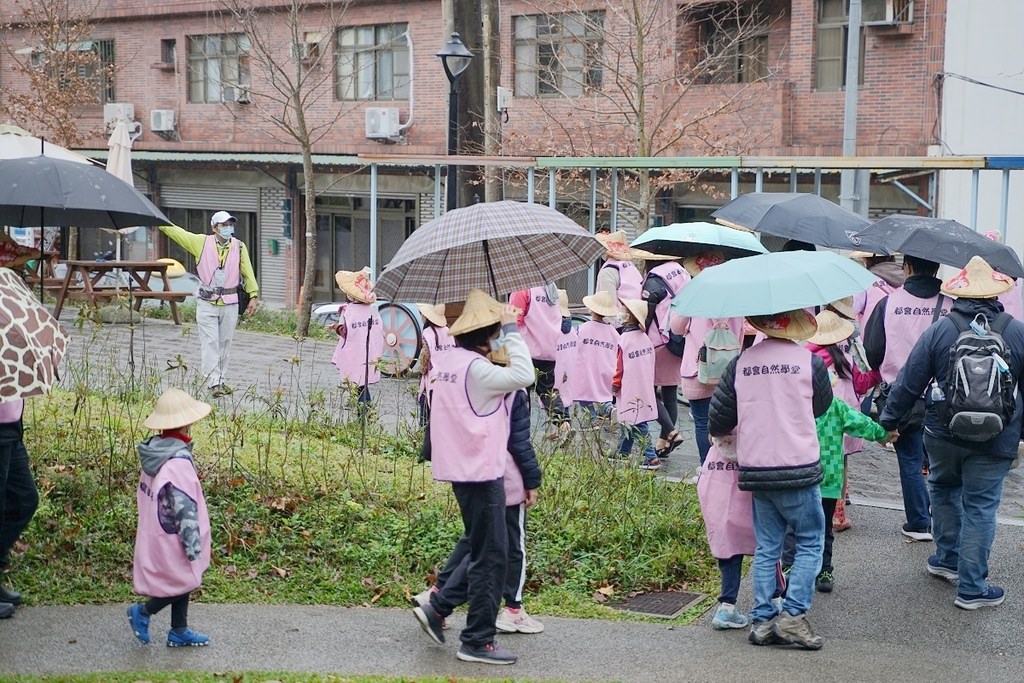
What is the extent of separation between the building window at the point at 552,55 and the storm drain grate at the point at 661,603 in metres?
15.3

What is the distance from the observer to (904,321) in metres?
8.55

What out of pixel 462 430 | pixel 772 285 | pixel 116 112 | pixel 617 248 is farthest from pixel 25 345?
pixel 116 112

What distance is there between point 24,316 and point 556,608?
3.19 m

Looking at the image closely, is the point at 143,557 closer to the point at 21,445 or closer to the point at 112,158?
the point at 21,445

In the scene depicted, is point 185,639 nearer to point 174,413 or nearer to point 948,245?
point 174,413

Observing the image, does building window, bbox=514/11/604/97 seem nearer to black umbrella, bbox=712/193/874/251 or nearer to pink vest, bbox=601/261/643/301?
pink vest, bbox=601/261/643/301

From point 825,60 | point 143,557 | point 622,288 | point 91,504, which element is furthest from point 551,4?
point 143,557

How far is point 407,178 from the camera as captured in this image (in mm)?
29359

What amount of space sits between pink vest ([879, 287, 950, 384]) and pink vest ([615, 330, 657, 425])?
2250mm

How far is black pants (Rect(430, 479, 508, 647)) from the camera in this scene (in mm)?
6062

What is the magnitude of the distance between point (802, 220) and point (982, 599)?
11.6ft

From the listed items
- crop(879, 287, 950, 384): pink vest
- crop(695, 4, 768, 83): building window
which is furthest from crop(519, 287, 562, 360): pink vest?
crop(695, 4, 768, 83): building window

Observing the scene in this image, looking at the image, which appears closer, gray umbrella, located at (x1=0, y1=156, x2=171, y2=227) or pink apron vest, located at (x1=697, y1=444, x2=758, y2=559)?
pink apron vest, located at (x1=697, y1=444, x2=758, y2=559)

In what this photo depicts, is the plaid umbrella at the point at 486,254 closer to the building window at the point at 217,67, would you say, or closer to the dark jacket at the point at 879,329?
the dark jacket at the point at 879,329
